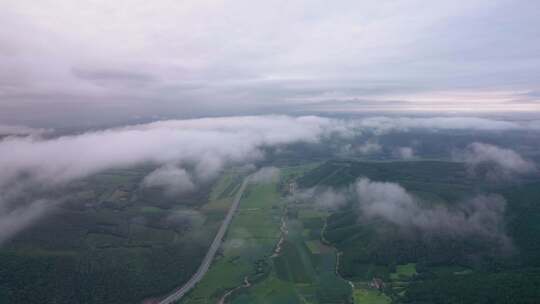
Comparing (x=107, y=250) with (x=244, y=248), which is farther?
(x=244, y=248)

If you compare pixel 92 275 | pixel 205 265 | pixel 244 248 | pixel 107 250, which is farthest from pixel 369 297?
pixel 107 250

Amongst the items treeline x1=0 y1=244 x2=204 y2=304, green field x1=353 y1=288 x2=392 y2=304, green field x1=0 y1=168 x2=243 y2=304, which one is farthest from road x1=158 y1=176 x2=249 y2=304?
green field x1=353 y1=288 x2=392 y2=304

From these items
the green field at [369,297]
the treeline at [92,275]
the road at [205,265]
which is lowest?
the green field at [369,297]

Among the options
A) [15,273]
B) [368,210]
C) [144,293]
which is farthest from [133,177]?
[368,210]

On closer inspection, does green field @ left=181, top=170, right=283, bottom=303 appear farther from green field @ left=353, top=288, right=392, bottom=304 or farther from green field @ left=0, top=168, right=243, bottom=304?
green field @ left=353, top=288, right=392, bottom=304

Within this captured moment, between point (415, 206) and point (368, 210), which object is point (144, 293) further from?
point (415, 206)

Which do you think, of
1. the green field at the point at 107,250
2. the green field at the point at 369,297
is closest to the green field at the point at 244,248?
the green field at the point at 107,250

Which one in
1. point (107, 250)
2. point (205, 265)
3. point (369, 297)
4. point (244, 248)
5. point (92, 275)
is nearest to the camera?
point (369, 297)

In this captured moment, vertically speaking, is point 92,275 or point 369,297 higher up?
point 92,275

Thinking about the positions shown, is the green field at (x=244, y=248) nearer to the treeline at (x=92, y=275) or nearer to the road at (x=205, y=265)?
the road at (x=205, y=265)

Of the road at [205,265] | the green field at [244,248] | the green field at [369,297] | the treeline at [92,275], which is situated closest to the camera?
the treeline at [92,275]

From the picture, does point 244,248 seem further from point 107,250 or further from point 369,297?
point 369,297

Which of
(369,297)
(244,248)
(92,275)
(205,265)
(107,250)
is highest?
(107,250)
